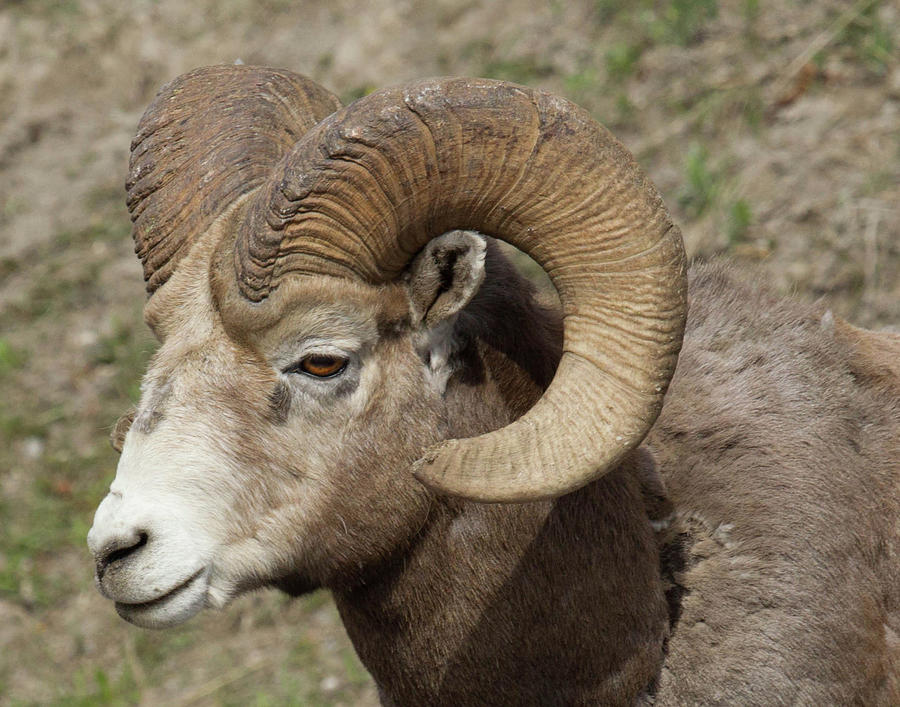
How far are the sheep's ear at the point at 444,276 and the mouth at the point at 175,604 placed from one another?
1.05 meters

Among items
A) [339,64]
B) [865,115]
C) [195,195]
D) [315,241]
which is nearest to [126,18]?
[339,64]

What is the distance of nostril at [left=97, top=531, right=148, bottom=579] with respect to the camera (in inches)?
124

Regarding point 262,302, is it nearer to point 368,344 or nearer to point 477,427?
point 368,344

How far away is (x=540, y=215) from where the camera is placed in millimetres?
3184

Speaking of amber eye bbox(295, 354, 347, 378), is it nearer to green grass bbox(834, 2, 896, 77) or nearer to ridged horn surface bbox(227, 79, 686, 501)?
ridged horn surface bbox(227, 79, 686, 501)

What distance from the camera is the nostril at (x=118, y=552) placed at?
3148 millimetres

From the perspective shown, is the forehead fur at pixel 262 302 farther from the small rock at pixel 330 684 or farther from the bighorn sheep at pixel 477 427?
the small rock at pixel 330 684

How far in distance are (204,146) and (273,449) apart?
4.02 feet

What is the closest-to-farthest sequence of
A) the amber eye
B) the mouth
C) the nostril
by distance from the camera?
the nostril < the mouth < the amber eye

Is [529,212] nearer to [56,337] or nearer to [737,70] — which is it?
[737,70]

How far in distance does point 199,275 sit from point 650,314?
4.98ft

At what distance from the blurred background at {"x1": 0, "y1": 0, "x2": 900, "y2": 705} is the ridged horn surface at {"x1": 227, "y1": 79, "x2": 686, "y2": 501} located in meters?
3.64

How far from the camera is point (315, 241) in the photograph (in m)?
3.27

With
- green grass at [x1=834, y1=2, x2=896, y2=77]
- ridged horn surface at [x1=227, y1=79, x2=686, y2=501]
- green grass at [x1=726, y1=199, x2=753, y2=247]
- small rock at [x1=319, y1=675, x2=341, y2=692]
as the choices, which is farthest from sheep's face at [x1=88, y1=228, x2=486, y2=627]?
green grass at [x1=834, y1=2, x2=896, y2=77]
